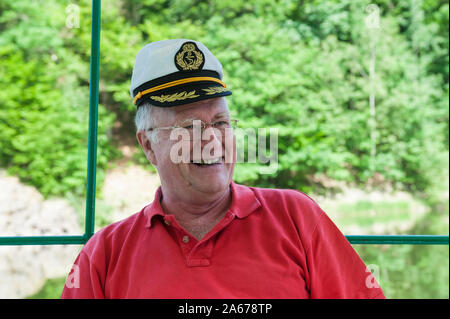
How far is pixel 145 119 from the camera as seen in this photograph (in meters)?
1.26

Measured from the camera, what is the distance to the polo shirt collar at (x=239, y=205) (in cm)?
117

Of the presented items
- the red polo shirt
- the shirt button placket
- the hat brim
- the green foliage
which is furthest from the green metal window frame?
the green foliage

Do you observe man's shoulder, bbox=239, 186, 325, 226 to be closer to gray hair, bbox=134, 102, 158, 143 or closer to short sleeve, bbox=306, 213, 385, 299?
short sleeve, bbox=306, 213, 385, 299

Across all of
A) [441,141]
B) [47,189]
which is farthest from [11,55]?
[441,141]

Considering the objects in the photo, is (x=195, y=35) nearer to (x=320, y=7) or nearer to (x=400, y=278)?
(x=320, y=7)

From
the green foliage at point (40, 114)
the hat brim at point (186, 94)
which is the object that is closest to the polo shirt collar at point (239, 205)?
the hat brim at point (186, 94)

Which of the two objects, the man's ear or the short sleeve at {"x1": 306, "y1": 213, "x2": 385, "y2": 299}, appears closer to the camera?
the short sleeve at {"x1": 306, "y1": 213, "x2": 385, "y2": 299}

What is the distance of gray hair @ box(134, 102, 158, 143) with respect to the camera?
4.04 ft

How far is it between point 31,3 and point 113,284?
1012cm

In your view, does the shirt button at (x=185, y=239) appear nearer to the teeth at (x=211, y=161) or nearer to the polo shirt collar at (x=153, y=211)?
the polo shirt collar at (x=153, y=211)

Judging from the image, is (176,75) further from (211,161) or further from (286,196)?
(286,196)

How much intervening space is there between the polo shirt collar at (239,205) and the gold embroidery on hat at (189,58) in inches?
14.1

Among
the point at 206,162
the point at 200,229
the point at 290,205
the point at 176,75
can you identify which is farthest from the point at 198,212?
the point at 176,75

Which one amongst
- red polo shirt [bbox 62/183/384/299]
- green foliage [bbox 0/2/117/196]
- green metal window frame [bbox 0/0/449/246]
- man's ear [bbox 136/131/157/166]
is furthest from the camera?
green foliage [bbox 0/2/117/196]
